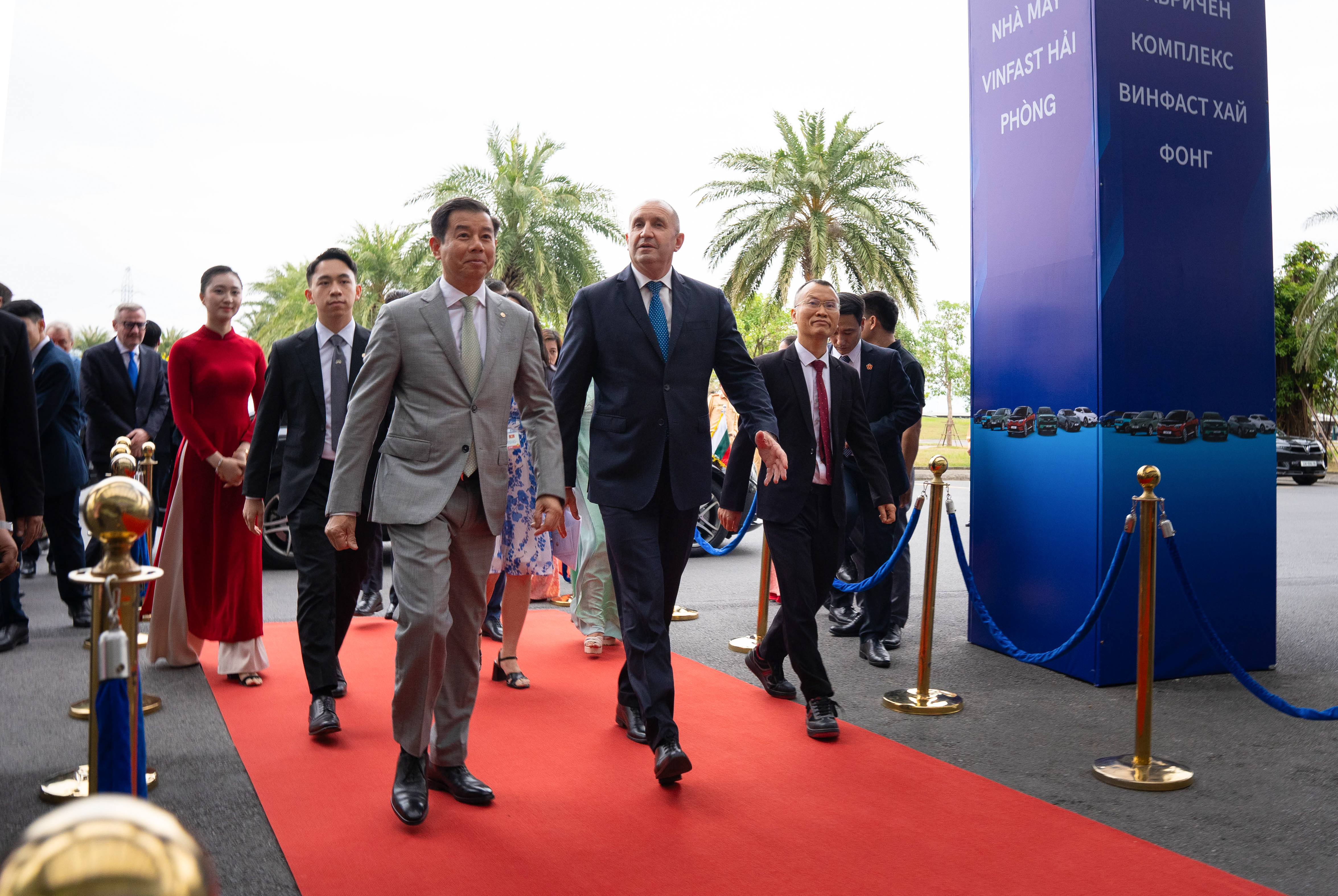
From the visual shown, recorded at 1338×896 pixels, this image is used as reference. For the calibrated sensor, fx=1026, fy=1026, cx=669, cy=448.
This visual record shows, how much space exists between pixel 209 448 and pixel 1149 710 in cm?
441

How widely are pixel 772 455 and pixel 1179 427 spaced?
2.60 m

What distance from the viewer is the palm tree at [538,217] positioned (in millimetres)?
23984

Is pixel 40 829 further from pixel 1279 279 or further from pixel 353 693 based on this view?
pixel 1279 279

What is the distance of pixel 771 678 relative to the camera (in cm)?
502

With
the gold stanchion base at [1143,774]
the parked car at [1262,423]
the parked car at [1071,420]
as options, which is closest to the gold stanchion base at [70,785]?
the gold stanchion base at [1143,774]

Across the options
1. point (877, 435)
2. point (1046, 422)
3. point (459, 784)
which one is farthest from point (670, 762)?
point (1046, 422)

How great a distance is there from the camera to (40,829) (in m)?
0.63

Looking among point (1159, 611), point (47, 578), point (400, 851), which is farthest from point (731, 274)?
point (400, 851)

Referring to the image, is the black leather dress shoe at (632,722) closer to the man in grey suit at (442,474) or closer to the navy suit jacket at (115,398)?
the man in grey suit at (442,474)

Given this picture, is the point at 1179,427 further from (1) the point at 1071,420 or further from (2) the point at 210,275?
(2) the point at 210,275

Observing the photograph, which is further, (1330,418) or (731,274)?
(1330,418)

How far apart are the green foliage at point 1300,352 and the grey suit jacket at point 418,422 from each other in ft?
106

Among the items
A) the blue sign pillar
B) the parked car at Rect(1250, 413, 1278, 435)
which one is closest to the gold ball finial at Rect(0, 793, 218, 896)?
the blue sign pillar

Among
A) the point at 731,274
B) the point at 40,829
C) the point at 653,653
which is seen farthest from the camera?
the point at 731,274
